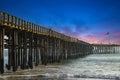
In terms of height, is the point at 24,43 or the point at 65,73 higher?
the point at 24,43

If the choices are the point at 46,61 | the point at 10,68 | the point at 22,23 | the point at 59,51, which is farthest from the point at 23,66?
the point at 59,51

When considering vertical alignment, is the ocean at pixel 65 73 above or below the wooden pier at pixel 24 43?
below

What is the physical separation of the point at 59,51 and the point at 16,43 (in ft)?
77.9

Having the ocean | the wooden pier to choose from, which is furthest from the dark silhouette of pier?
the ocean

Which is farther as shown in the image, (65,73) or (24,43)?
(24,43)

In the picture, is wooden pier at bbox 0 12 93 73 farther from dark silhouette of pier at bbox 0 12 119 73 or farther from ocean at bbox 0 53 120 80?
ocean at bbox 0 53 120 80

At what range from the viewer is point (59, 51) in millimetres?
52094

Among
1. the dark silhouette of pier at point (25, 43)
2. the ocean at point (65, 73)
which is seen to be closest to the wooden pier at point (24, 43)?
the dark silhouette of pier at point (25, 43)

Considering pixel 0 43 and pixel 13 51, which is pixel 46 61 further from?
pixel 0 43

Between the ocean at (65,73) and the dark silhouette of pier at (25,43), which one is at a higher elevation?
the dark silhouette of pier at (25,43)

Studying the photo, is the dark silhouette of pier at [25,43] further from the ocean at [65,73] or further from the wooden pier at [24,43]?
the ocean at [65,73]

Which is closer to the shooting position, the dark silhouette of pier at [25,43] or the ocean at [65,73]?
the ocean at [65,73]

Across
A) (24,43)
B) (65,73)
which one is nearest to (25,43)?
(24,43)

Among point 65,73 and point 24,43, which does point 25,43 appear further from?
point 65,73
